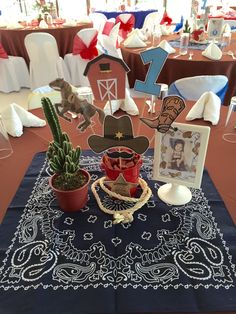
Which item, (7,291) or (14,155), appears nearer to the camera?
(7,291)

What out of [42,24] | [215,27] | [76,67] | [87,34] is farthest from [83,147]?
[42,24]

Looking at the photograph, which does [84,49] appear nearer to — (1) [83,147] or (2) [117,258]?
(1) [83,147]

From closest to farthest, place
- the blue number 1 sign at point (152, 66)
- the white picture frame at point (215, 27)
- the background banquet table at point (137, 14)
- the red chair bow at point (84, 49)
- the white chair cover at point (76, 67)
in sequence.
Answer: the blue number 1 sign at point (152, 66) < the white picture frame at point (215, 27) < the red chair bow at point (84, 49) < the white chair cover at point (76, 67) < the background banquet table at point (137, 14)

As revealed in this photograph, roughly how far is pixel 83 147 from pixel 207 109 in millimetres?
576

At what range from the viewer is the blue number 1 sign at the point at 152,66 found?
65 centimetres

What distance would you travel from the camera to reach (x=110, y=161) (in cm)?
75

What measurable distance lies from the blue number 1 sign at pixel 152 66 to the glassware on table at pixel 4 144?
0.61 meters

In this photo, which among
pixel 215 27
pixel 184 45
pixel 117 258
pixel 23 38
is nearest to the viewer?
pixel 117 258

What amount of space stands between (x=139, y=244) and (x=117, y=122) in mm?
304

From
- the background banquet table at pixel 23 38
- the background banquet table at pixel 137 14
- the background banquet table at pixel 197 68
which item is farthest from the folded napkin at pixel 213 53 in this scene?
the background banquet table at pixel 137 14

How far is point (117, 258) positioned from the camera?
0.64m

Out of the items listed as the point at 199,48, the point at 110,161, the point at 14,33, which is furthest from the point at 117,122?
the point at 14,33

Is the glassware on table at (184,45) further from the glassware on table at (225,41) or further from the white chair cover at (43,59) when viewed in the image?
the white chair cover at (43,59)

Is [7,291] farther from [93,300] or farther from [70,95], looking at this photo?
[70,95]
